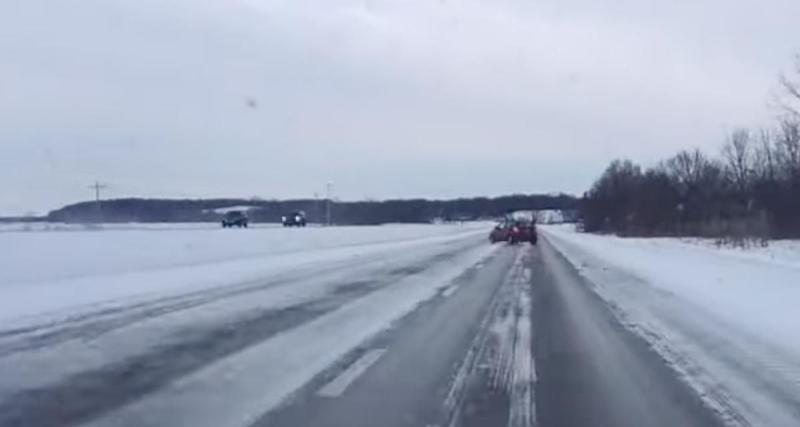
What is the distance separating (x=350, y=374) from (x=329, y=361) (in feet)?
3.62

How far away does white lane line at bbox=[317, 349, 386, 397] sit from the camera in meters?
10.2

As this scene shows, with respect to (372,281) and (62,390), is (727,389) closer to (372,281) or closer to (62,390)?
(62,390)

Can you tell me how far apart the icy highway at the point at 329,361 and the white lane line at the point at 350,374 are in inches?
0.8

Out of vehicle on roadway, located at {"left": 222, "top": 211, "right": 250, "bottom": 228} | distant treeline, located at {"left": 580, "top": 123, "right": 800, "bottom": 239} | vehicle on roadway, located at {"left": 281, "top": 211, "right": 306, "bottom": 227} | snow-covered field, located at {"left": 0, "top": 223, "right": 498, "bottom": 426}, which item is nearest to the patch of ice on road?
snow-covered field, located at {"left": 0, "top": 223, "right": 498, "bottom": 426}

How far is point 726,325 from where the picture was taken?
1702cm

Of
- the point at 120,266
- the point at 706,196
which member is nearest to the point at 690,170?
the point at 706,196

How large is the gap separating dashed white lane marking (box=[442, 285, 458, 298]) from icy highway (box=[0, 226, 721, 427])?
0.04m

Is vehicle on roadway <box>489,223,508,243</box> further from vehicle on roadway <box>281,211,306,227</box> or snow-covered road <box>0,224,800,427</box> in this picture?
snow-covered road <box>0,224,800,427</box>

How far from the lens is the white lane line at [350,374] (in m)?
10.2

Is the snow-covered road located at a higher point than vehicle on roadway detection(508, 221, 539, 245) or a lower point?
lower

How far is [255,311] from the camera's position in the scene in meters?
19.2

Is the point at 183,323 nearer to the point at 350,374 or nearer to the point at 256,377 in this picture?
the point at 256,377

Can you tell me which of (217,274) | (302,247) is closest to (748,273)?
(217,274)

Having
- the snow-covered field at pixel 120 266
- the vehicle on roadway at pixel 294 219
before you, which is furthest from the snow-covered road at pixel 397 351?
the vehicle on roadway at pixel 294 219
